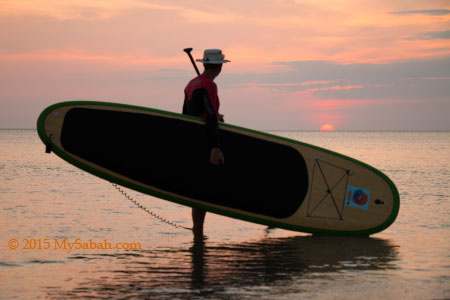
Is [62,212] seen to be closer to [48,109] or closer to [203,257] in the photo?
[48,109]

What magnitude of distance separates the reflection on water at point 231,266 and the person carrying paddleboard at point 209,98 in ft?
4.12

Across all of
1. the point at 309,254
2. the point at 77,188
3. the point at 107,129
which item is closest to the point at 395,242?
the point at 309,254

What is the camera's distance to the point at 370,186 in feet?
28.5

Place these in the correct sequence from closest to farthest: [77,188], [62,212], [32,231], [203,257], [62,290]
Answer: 1. [62,290]
2. [203,257]
3. [32,231]
4. [62,212]
5. [77,188]

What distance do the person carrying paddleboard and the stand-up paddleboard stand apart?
0.50 ft

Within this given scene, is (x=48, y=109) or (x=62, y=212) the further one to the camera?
(x=62, y=212)

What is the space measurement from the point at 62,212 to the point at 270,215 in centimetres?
445

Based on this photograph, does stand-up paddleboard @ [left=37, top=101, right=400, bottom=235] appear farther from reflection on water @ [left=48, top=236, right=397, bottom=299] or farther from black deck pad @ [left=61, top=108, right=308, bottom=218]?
reflection on water @ [left=48, top=236, right=397, bottom=299]

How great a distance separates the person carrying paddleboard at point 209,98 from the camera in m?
7.57

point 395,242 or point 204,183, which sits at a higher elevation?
point 204,183

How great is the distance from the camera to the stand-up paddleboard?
25.7ft

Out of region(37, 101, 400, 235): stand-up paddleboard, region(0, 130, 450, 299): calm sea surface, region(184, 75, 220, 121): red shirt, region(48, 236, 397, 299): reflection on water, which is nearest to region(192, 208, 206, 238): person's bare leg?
region(0, 130, 450, 299): calm sea surface

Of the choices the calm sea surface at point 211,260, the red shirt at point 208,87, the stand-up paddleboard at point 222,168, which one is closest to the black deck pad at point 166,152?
the stand-up paddleboard at point 222,168

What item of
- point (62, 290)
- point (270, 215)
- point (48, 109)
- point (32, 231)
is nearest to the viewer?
point (62, 290)
